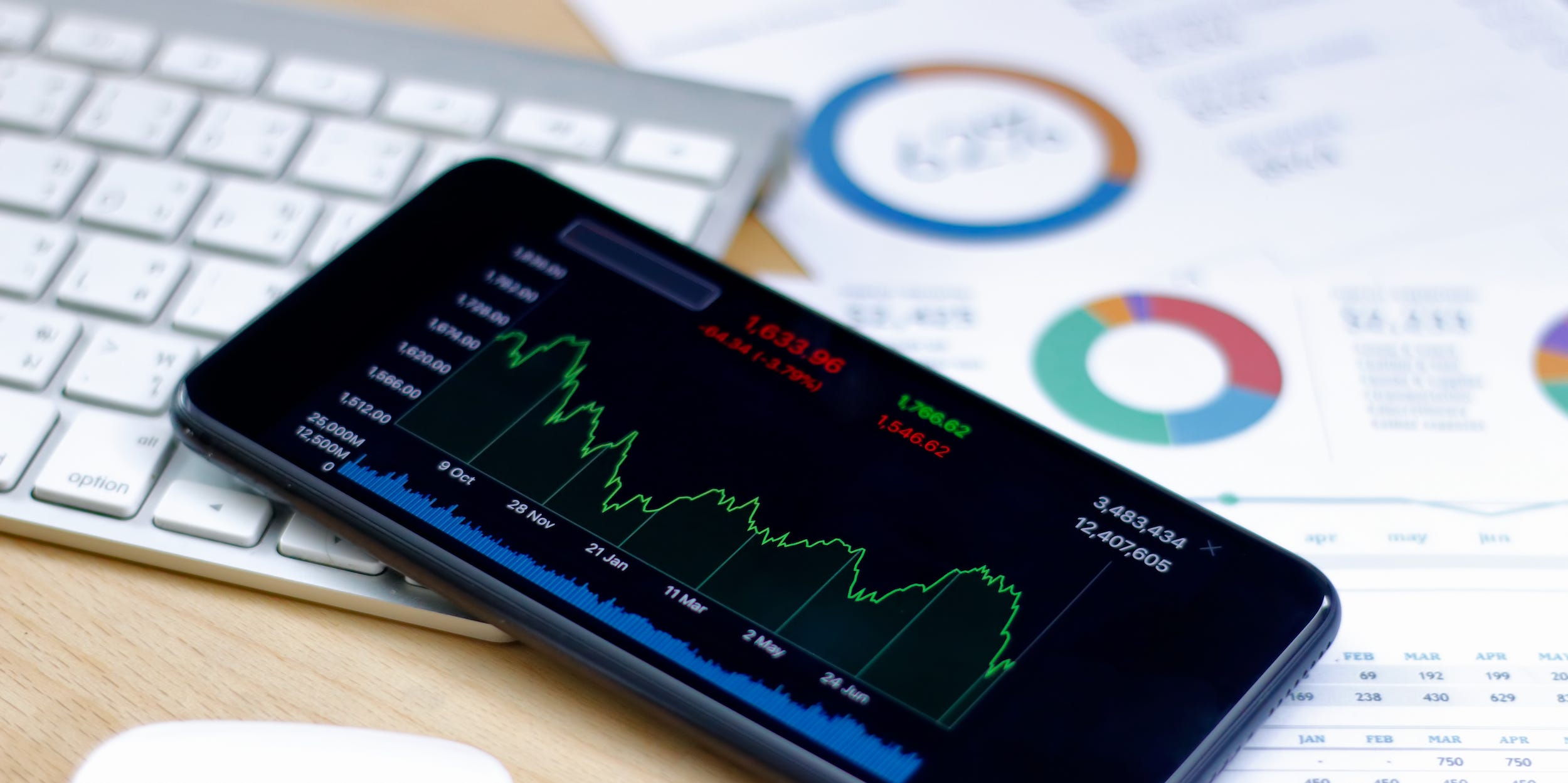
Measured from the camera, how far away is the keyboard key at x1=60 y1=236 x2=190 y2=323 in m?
0.45

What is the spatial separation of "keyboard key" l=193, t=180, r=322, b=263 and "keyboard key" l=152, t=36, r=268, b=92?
6 centimetres

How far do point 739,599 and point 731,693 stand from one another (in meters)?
0.03

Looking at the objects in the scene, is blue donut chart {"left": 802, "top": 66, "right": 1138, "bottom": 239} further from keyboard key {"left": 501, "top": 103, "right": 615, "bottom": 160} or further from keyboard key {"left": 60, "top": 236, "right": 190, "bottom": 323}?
keyboard key {"left": 60, "top": 236, "right": 190, "bottom": 323}

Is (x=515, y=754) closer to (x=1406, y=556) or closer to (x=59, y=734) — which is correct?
(x=59, y=734)

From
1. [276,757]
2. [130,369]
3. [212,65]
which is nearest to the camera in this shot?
[276,757]

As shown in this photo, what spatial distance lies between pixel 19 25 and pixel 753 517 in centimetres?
40

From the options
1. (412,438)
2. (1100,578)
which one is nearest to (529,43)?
(412,438)

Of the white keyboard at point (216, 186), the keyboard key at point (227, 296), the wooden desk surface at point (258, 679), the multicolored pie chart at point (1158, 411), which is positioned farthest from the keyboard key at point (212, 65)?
the multicolored pie chart at point (1158, 411)

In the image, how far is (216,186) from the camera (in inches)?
19.3

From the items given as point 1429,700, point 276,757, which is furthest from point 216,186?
point 1429,700

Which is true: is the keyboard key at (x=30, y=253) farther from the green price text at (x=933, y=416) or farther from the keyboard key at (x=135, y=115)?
the green price text at (x=933, y=416)

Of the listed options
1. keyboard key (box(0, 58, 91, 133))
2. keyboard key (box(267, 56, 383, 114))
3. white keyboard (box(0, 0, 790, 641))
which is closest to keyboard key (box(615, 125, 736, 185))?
white keyboard (box(0, 0, 790, 641))

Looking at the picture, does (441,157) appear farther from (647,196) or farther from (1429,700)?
(1429,700)

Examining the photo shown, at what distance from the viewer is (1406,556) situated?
16.0 inches
